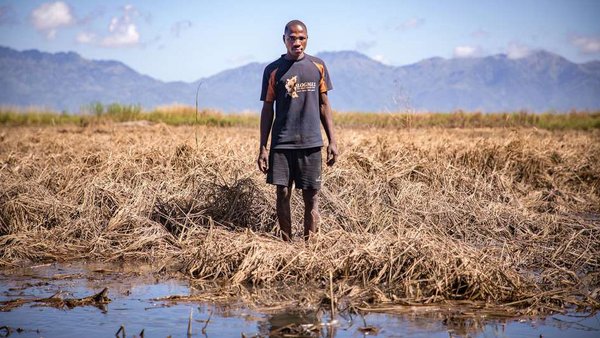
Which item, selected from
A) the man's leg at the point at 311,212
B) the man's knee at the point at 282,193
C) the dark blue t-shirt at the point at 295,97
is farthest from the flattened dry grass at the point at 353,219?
the dark blue t-shirt at the point at 295,97

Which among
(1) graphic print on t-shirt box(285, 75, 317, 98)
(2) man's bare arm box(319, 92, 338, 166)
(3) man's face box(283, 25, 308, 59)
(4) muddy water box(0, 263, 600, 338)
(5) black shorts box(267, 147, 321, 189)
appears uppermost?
(3) man's face box(283, 25, 308, 59)

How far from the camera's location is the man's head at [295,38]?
18.1ft

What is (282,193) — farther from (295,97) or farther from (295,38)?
(295,38)

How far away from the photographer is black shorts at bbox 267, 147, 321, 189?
223 inches

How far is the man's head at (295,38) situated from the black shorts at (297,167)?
2.50ft

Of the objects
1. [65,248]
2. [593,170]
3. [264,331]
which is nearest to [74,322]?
[264,331]

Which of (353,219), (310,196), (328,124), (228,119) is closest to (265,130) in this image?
(328,124)

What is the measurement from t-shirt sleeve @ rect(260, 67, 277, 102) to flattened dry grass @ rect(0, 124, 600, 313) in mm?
1106

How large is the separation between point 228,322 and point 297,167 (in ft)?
6.34

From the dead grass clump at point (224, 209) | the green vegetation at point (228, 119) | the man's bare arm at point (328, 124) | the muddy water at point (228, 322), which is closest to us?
the muddy water at point (228, 322)

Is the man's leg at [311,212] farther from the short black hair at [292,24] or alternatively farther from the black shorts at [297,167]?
the short black hair at [292,24]

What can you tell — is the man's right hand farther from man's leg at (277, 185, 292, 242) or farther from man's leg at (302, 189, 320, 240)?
man's leg at (302, 189, 320, 240)

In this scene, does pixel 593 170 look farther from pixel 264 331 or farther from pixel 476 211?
pixel 264 331

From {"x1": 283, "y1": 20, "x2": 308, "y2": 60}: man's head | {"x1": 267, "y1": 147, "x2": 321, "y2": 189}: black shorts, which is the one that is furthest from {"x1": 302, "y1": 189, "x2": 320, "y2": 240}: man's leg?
{"x1": 283, "y1": 20, "x2": 308, "y2": 60}: man's head
